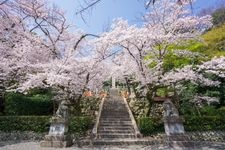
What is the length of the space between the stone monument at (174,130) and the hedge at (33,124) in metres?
4.29

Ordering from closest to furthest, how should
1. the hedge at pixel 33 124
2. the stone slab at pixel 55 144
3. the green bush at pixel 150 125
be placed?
the stone slab at pixel 55 144, the green bush at pixel 150 125, the hedge at pixel 33 124

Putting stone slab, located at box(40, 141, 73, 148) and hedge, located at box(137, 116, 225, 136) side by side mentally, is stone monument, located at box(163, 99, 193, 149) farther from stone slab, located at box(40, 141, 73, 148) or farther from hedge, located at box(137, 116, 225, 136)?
stone slab, located at box(40, 141, 73, 148)

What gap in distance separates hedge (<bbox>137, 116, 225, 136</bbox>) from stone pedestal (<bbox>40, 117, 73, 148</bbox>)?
3.86 meters

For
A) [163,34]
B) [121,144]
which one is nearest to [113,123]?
[121,144]

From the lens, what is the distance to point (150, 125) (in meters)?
16.4

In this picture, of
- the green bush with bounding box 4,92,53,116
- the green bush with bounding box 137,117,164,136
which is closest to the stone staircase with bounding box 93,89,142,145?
the green bush with bounding box 137,117,164,136

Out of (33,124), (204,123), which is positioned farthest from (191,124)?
(33,124)

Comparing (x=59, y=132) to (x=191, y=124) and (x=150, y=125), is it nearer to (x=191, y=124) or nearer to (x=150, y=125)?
(x=150, y=125)

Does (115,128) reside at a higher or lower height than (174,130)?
higher

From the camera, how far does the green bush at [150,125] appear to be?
16.4 metres

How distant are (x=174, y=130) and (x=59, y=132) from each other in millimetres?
5148

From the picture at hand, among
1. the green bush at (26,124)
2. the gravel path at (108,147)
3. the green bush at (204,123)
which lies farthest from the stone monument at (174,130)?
the green bush at (26,124)

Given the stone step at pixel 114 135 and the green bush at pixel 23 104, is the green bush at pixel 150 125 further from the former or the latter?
the green bush at pixel 23 104

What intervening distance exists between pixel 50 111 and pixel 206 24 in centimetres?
1021
